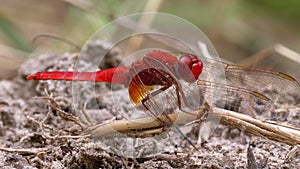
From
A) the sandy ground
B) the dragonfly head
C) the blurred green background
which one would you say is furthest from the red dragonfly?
the blurred green background

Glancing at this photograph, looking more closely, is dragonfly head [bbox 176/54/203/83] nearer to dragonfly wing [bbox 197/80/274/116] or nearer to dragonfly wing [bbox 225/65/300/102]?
dragonfly wing [bbox 197/80/274/116]

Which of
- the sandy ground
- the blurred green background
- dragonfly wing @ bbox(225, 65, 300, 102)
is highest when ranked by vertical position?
the blurred green background

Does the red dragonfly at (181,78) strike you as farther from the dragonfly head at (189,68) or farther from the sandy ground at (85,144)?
the sandy ground at (85,144)

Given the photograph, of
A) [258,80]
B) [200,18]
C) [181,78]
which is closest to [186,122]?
[181,78]

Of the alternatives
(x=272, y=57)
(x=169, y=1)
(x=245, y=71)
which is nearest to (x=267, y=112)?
(x=245, y=71)

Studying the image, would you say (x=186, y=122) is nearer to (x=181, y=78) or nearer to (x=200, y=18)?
(x=181, y=78)

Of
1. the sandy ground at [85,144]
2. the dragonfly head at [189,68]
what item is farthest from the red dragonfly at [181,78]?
the sandy ground at [85,144]
